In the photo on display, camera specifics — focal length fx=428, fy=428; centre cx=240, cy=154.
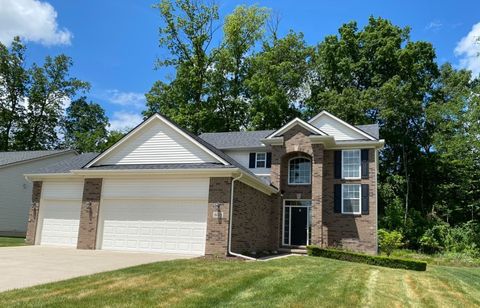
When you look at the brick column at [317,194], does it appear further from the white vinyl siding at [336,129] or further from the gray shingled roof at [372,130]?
the gray shingled roof at [372,130]

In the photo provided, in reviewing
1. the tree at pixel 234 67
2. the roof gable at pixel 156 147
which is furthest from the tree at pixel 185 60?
the roof gable at pixel 156 147

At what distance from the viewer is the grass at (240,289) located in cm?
746

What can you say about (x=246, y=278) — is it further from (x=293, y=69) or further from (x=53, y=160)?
(x=293, y=69)

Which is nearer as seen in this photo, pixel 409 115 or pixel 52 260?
pixel 52 260

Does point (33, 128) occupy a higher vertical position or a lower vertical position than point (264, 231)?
higher

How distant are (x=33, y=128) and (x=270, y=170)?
30.7 m

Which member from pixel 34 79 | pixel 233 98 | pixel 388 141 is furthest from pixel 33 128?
pixel 388 141

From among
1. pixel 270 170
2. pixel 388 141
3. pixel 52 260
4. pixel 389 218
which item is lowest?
pixel 52 260

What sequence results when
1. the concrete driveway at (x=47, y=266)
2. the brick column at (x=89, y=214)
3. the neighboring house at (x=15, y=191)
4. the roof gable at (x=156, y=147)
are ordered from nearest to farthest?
the concrete driveway at (x=47, y=266)
the roof gable at (x=156, y=147)
the brick column at (x=89, y=214)
the neighboring house at (x=15, y=191)

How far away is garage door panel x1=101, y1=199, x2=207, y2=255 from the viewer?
1619 centimetres

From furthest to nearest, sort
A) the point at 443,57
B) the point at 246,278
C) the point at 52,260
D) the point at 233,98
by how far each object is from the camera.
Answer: the point at 233,98 → the point at 443,57 → the point at 52,260 → the point at 246,278

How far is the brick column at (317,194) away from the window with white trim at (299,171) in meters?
1.41

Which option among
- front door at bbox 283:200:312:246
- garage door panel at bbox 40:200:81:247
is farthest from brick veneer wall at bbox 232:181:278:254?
garage door panel at bbox 40:200:81:247

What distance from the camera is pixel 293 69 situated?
39750 mm
